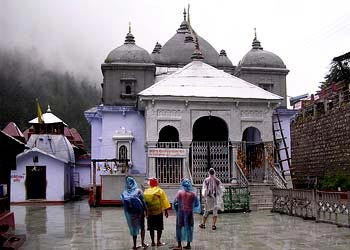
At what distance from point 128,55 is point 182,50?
531 cm

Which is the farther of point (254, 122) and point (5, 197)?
point (254, 122)

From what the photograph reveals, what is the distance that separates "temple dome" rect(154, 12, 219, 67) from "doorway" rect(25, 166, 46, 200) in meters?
10.8

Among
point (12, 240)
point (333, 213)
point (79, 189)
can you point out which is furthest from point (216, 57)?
point (12, 240)

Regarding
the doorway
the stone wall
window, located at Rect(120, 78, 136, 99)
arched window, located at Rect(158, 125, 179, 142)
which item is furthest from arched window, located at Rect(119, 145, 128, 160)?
the stone wall

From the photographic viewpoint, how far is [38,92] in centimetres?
9575

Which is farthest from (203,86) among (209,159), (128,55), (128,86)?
(128,55)

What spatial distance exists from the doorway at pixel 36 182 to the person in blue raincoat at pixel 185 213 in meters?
24.2

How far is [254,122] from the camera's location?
24.9 meters

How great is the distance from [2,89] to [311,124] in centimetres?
5630

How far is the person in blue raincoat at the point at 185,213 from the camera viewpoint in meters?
10.5

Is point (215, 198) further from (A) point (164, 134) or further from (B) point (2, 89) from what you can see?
(B) point (2, 89)

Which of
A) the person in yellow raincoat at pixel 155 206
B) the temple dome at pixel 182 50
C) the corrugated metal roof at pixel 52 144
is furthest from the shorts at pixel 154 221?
the corrugated metal roof at pixel 52 144

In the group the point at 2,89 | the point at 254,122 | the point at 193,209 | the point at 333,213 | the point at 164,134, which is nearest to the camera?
the point at 193,209

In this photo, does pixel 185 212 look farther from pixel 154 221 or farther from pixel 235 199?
pixel 235 199
